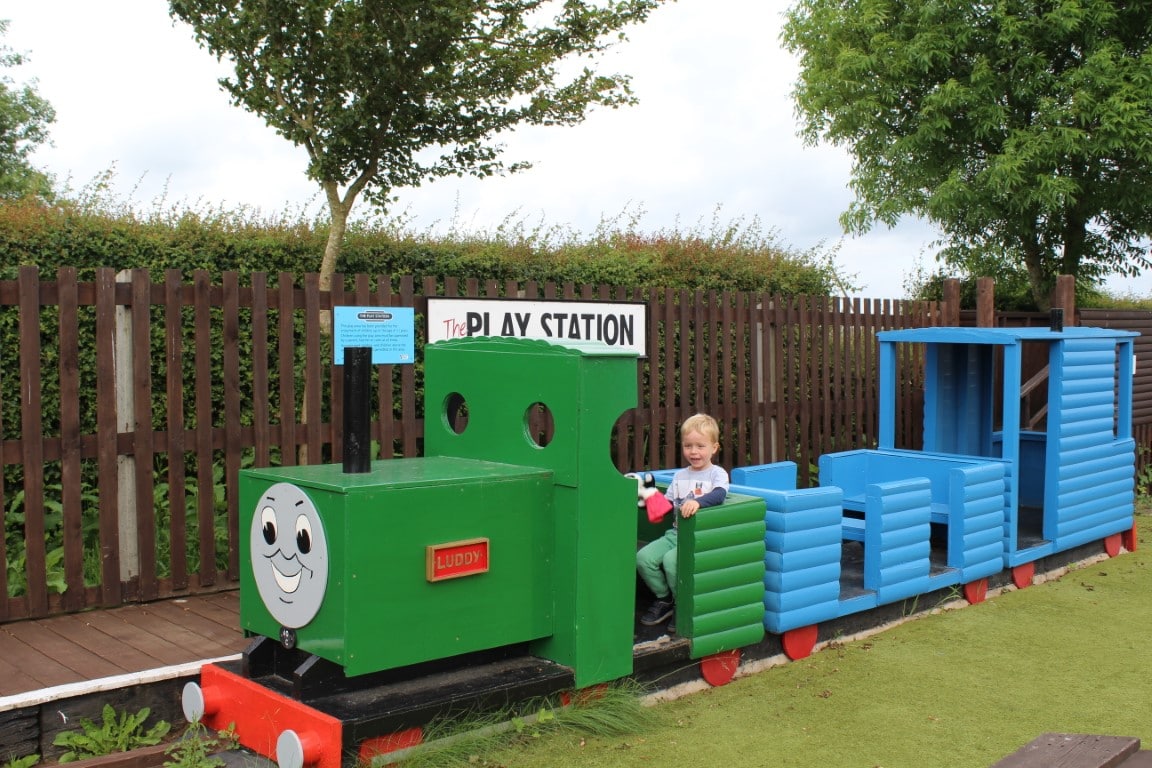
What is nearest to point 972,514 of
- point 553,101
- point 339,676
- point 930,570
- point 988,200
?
point 930,570

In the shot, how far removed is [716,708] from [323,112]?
669 cm

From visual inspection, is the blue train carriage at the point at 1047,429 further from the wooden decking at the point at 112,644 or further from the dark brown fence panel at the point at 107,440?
the dark brown fence panel at the point at 107,440

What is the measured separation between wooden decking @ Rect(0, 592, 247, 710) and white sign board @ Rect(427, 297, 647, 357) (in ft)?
7.05

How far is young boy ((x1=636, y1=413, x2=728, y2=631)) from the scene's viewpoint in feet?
17.3

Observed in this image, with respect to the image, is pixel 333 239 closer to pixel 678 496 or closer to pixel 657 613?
pixel 678 496

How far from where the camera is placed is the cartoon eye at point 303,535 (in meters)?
4.02

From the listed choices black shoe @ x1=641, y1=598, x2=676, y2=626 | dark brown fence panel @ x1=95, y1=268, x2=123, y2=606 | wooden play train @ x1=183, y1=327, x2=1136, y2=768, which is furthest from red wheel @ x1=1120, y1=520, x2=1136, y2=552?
dark brown fence panel @ x1=95, y1=268, x2=123, y2=606

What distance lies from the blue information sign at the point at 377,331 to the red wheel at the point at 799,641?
2.99 metres

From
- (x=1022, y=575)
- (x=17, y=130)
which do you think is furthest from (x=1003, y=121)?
(x=17, y=130)

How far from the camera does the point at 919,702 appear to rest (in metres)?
5.17

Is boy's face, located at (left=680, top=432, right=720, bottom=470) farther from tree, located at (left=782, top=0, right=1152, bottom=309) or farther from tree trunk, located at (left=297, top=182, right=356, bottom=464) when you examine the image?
tree, located at (left=782, top=0, right=1152, bottom=309)

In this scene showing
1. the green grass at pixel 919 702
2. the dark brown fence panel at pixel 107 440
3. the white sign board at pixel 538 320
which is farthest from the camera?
the white sign board at pixel 538 320

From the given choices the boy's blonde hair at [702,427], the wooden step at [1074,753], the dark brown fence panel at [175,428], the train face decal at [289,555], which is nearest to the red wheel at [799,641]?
the boy's blonde hair at [702,427]

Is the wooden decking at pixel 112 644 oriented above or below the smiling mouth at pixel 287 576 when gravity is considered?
below
